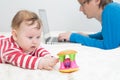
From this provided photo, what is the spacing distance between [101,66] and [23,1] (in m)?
1.80

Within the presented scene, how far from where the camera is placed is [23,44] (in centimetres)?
120

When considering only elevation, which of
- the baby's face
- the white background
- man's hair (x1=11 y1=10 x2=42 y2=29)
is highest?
man's hair (x1=11 y1=10 x2=42 y2=29)

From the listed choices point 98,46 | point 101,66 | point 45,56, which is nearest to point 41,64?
point 45,56

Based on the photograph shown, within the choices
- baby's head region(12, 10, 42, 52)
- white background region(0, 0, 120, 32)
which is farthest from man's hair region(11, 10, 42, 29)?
white background region(0, 0, 120, 32)

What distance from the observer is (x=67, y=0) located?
2799 millimetres

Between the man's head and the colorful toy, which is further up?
the man's head

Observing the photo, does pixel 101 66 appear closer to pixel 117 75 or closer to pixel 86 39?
pixel 117 75

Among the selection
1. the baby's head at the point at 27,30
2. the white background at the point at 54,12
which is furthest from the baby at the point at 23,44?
the white background at the point at 54,12

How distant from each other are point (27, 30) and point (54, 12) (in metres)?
1.65

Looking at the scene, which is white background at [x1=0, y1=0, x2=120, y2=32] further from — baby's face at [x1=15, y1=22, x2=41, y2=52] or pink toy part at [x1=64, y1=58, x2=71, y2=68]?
pink toy part at [x1=64, y1=58, x2=71, y2=68]

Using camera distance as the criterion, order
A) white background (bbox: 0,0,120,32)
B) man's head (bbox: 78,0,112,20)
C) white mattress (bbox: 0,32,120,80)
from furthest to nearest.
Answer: white background (bbox: 0,0,120,32), man's head (bbox: 78,0,112,20), white mattress (bbox: 0,32,120,80)

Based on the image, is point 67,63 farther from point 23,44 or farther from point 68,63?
point 23,44

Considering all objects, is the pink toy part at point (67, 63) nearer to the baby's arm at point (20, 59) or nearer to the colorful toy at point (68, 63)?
the colorful toy at point (68, 63)

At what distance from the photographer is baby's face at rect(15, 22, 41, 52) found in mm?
1184
